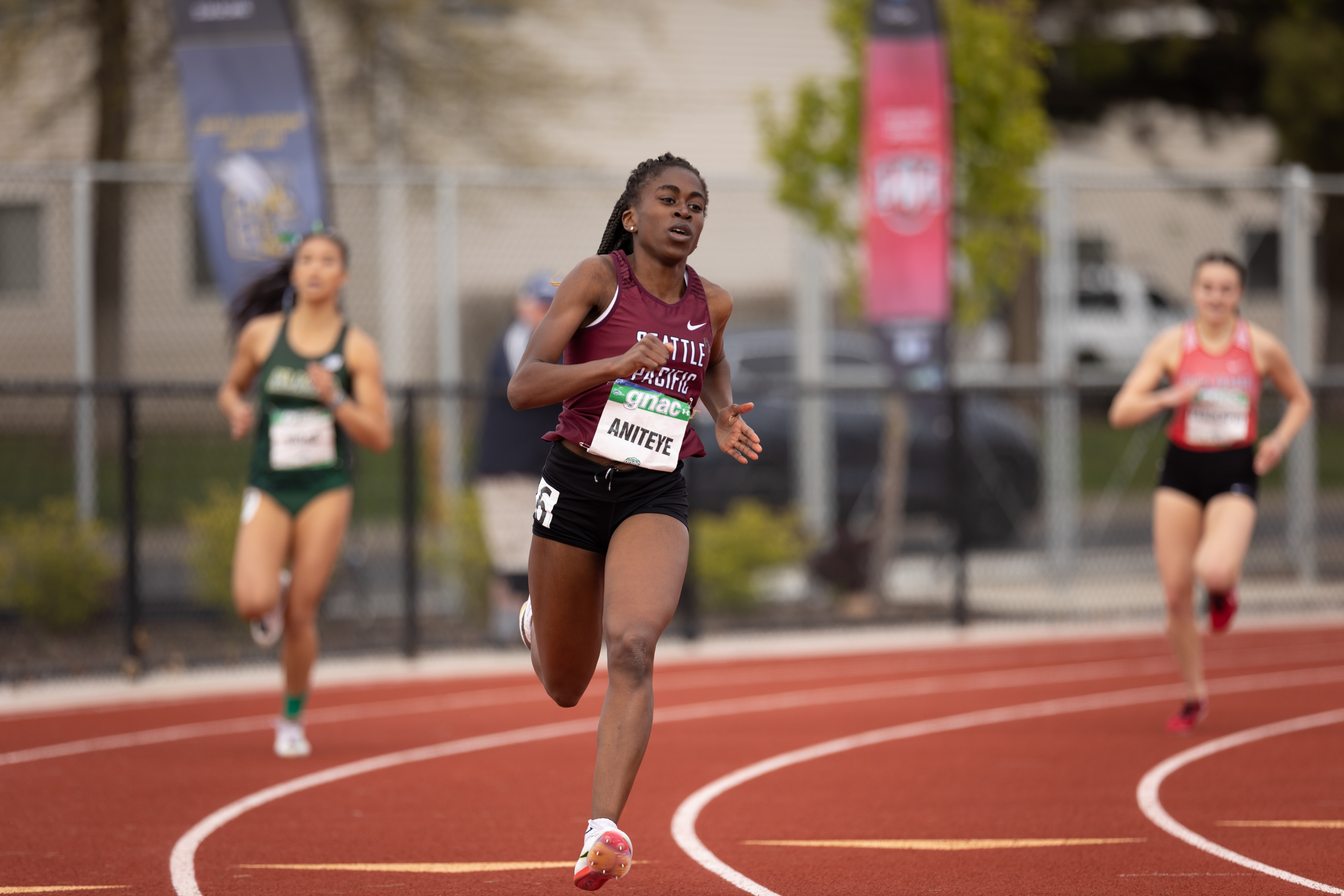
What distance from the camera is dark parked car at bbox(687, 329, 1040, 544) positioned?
605 inches

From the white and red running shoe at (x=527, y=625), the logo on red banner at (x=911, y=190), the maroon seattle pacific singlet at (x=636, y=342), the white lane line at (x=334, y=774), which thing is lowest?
the white lane line at (x=334, y=774)

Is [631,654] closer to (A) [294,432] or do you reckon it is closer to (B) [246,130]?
(A) [294,432]

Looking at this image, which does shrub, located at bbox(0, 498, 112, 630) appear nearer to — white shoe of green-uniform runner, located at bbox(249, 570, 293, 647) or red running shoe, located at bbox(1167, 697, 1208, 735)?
white shoe of green-uniform runner, located at bbox(249, 570, 293, 647)

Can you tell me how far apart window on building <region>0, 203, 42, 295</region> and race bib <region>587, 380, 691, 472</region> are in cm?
1106

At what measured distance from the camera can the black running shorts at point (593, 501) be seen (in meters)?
5.47

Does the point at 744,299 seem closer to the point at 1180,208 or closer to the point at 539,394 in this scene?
the point at 1180,208

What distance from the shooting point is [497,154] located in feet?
58.7

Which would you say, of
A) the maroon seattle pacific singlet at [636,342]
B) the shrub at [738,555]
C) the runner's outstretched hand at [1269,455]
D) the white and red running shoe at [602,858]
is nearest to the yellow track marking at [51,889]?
the white and red running shoe at [602,858]

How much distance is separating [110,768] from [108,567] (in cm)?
399

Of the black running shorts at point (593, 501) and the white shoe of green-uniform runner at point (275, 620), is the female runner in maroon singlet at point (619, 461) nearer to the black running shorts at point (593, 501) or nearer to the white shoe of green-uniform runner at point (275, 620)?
the black running shorts at point (593, 501)

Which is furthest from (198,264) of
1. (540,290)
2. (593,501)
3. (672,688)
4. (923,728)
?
(593,501)

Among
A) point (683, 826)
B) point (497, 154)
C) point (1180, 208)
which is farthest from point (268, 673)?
point (1180, 208)

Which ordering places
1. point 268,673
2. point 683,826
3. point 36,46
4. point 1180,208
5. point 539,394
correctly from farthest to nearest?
point 1180,208 → point 36,46 → point 268,673 → point 683,826 → point 539,394

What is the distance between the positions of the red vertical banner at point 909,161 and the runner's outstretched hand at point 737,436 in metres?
8.33
